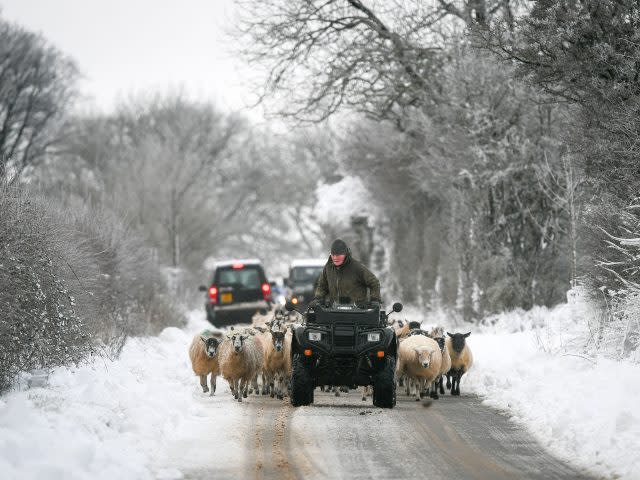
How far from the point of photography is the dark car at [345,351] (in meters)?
14.4

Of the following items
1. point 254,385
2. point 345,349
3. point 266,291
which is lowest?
point 254,385

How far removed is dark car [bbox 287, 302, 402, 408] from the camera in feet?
47.3

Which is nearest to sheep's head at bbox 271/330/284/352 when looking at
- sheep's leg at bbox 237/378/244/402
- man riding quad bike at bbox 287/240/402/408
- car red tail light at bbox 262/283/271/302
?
sheep's leg at bbox 237/378/244/402

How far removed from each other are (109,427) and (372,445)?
9.42ft

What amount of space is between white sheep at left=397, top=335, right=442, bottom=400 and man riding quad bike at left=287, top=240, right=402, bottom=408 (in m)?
1.60

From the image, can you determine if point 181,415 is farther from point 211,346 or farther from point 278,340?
point 278,340

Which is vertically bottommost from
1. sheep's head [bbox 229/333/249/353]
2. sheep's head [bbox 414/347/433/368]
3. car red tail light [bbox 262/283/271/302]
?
sheep's head [bbox 414/347/433/368]

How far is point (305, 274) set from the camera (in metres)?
35.2

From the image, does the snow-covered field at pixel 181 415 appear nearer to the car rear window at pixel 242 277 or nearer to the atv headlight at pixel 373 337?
the atv headlight at pixel 373 337

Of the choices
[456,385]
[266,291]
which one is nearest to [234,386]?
[456,385]

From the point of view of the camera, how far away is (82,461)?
9.15 meters

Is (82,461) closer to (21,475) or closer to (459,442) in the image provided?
(21,475)

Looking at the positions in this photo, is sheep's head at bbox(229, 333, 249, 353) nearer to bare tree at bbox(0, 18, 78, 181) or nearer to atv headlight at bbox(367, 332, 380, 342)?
atv headlight at bbox(367, 332, 380, 342)

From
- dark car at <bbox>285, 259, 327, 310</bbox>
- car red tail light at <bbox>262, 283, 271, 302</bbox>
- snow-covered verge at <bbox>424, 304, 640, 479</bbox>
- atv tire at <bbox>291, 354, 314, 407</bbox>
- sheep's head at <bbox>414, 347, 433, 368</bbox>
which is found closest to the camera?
snow-covered verge at <bbox>424, 304, 640, 479</bbox>
